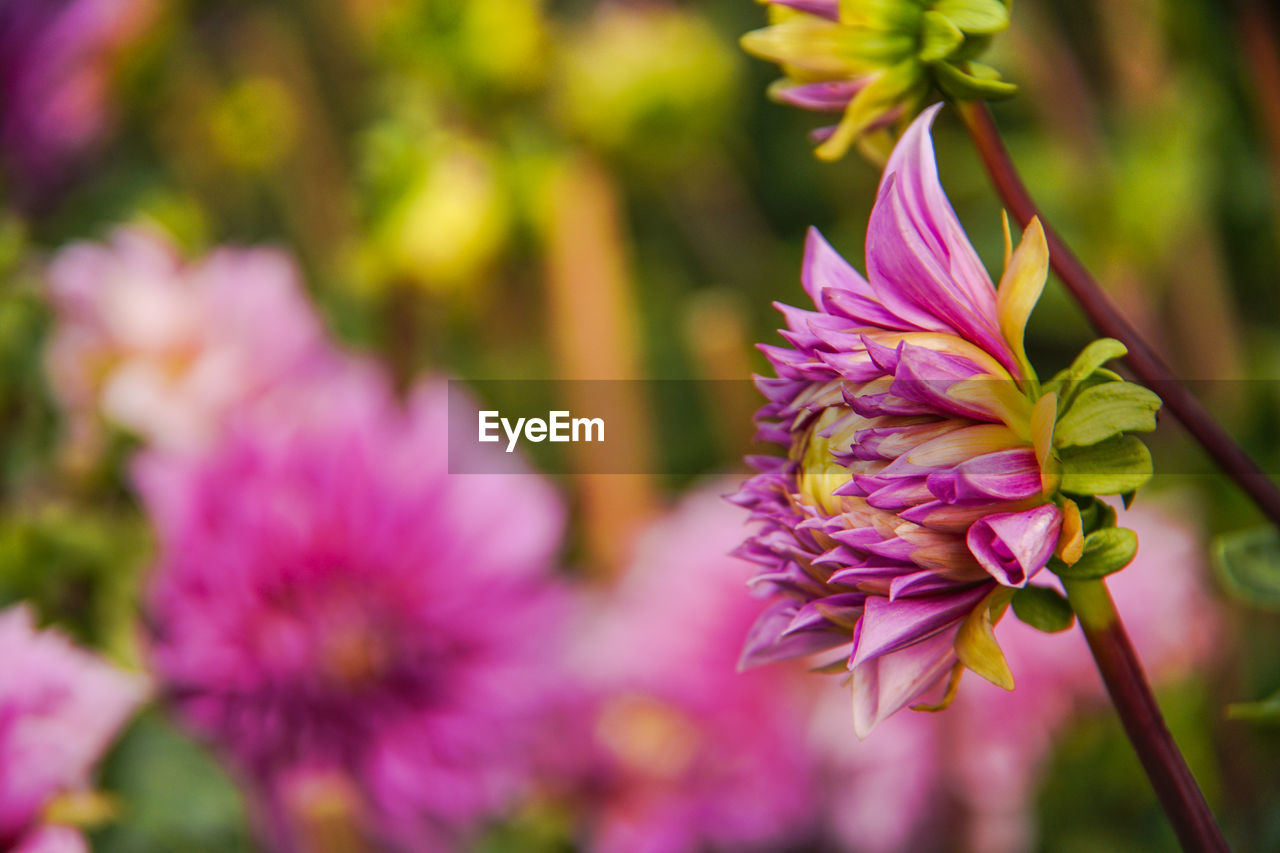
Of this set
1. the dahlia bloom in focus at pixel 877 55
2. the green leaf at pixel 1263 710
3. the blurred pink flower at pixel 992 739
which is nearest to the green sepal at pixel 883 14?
the dahlia bloom in focus at pixel 877 55

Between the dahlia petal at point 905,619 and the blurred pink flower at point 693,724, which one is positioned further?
the blurred pink flower at point 693,724

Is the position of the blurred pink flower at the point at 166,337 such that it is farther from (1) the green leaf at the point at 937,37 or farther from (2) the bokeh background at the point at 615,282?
(1) the green leaf at the point at 937,37

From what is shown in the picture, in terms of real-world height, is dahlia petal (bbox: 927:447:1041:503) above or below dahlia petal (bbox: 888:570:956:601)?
above

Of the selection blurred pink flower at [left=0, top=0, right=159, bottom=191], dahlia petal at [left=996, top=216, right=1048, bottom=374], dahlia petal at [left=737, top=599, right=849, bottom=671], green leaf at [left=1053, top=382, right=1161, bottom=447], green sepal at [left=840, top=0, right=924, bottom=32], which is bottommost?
dahlia petal at [left=737, top=599, right=849, bottom=671]

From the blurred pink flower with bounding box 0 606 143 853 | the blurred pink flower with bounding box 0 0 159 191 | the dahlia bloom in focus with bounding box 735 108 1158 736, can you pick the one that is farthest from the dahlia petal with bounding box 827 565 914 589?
Answer: the blurred pink flower with bounding box 0 0 159 191

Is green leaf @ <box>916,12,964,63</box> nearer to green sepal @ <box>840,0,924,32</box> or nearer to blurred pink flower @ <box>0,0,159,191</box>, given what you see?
green sepal @ <box>840,0,924,32</box>

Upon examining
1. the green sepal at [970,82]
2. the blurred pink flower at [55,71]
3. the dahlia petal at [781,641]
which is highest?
the blurred pink flower at [55,71]

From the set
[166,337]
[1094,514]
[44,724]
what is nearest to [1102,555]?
[1094,514]
